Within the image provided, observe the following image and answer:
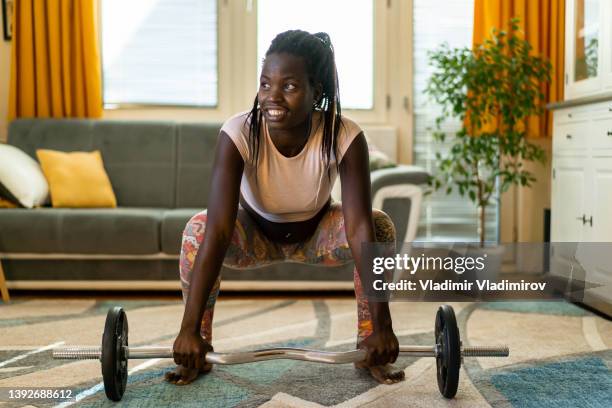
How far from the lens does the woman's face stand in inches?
66.3

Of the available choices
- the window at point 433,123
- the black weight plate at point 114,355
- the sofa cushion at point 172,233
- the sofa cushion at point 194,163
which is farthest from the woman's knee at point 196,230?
the window at point 433,123

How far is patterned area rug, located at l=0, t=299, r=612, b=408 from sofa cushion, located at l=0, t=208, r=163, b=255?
232mm

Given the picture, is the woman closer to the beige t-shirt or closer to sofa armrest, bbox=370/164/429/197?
the beige t-shirt

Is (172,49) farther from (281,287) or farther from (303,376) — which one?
(303,376)

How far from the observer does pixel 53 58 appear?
396cm

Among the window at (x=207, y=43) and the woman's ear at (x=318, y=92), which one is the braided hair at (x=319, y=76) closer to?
the woman's ear at (x=318, y=92)

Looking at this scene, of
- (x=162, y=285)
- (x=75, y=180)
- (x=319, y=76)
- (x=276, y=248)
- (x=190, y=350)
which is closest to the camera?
(x=190, y=350)

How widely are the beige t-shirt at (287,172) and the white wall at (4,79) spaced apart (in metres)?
2.71

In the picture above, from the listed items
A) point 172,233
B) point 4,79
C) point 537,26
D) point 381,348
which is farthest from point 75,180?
point 537,26

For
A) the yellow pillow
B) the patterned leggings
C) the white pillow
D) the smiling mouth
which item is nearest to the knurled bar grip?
the patterned leggings

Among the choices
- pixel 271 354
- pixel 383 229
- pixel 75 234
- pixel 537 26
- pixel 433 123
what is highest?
pixel 537 26

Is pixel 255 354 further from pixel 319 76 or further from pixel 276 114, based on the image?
pixel 319 76

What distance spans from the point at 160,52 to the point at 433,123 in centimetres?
165

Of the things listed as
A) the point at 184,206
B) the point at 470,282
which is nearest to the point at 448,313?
the point at 470,282
